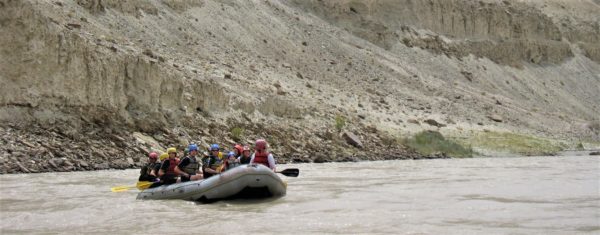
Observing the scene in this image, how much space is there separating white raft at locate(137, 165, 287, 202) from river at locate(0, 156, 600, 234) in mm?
264

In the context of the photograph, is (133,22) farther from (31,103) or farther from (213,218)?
(213,218)

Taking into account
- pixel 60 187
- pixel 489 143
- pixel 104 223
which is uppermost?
pixel 104 223

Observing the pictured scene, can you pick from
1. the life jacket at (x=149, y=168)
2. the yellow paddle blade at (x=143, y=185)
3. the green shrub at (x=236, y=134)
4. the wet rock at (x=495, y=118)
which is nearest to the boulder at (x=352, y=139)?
the green shrub at (x=236, y=134)

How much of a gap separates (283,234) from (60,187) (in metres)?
9.66

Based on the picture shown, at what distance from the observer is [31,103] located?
88.1 feet

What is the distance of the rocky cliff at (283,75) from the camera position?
27484 mm

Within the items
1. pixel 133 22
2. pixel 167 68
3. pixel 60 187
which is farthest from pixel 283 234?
pixel 133 22

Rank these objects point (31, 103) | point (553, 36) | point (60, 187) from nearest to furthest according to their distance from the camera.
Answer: point (60, 187), point (31, 103), point (553, 36)

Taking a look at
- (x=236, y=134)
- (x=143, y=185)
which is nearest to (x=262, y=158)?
(x=143, y=185)

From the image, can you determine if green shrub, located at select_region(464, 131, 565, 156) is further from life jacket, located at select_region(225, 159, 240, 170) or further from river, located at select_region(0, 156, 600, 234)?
life jacket, located at select_region(225, 159, 240, 170)

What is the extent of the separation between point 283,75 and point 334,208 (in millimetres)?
28359

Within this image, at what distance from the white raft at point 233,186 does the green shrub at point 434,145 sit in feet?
76.6

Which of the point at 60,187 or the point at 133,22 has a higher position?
the point at 133,22

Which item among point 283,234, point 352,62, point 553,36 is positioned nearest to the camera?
point 283,234
